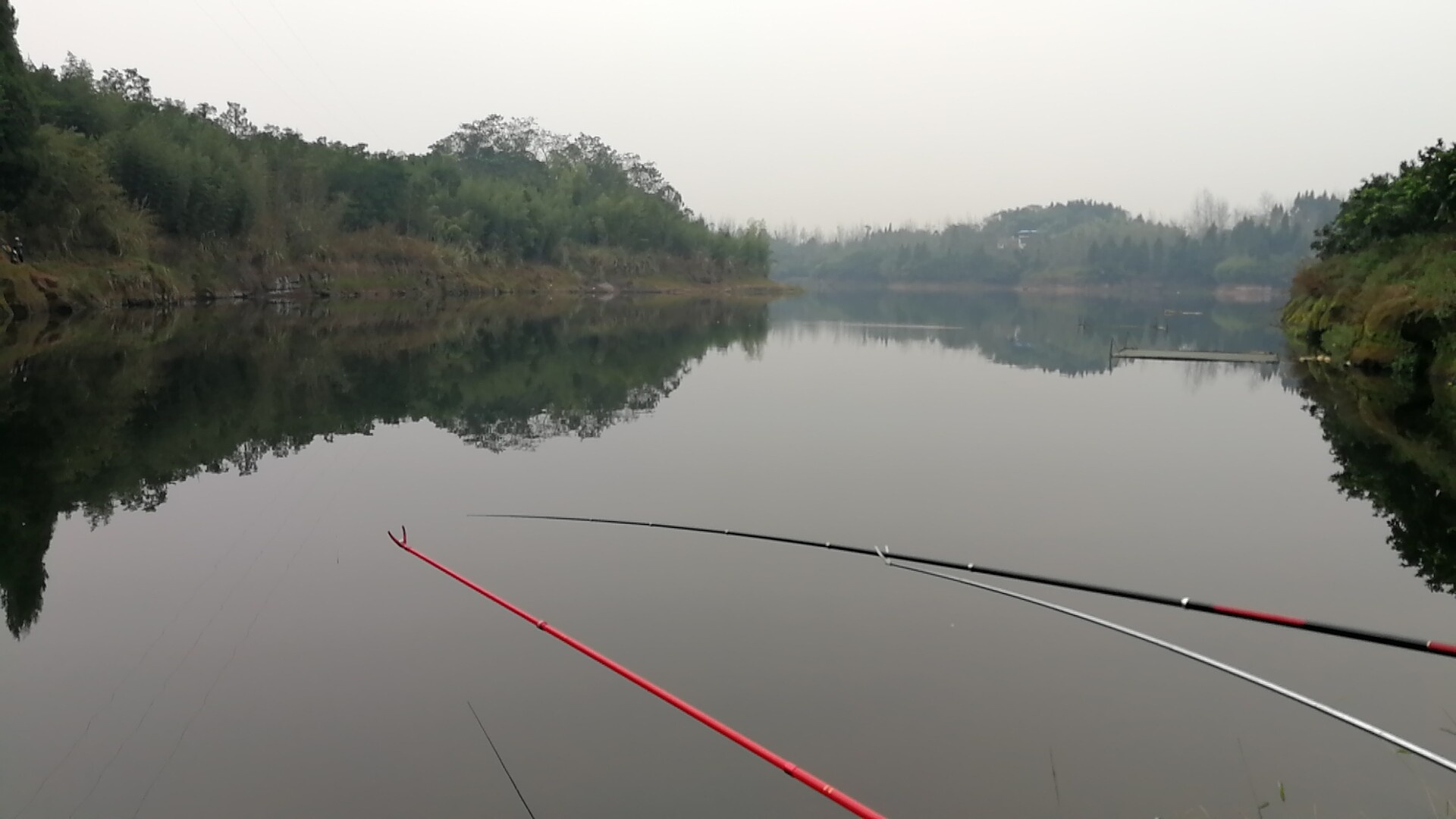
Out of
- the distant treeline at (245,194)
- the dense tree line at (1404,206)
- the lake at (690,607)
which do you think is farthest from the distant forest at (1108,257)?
the lake at (690,607)

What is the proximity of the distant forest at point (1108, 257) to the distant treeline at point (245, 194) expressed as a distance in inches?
2147

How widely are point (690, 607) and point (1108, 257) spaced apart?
149542mm

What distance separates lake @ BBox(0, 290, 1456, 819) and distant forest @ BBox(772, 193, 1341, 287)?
125942 millimetres

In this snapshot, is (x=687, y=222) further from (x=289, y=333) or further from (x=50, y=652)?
(x=50, y=652)

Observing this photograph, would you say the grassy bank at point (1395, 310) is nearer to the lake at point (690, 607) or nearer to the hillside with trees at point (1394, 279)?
the hillside with trees at point (1394, 279)

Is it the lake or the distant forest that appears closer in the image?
the lake

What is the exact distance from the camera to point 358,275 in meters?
55.6

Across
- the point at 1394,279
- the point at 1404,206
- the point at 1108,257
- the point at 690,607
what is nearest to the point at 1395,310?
the point at 1394,279

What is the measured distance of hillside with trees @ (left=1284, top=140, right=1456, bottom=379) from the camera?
19.5 metres

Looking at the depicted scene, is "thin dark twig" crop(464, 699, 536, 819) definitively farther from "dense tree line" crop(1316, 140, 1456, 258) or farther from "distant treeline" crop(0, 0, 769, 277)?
"distant treeline" crop(0, 0, 769, 277)

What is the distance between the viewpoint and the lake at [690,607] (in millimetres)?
4602

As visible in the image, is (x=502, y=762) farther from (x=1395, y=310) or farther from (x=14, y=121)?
(x=14, y=121)

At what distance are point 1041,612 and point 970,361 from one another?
68.1ft

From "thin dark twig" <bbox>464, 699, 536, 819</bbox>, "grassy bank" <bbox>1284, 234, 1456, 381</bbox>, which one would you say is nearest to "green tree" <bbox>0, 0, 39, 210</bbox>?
"thin dark twig" <bbox>464, 699, 536, 819</bbox>
